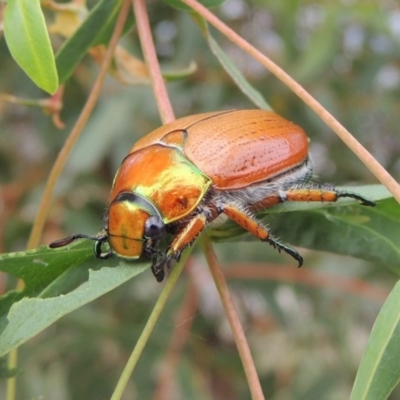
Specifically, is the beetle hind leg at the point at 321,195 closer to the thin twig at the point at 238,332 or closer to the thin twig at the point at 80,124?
the thin twig at the point at 238,332

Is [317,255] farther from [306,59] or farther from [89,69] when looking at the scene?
[89,69]

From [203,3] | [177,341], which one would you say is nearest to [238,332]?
[203,3]

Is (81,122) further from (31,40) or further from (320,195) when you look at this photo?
(320,195)

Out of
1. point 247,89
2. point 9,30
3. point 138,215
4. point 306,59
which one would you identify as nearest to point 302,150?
point 247,89

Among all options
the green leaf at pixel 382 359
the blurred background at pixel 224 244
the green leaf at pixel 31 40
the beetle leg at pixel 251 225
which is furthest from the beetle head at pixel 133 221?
the blurred background at pixel 224 244

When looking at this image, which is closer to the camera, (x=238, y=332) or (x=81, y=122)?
(x=238, y=332)

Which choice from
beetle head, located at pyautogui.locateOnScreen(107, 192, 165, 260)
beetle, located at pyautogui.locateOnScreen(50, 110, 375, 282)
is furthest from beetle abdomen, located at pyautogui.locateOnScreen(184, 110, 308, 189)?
beetle head, located at pyautogui.locateOnScreen(107, 192, 165, 260)
